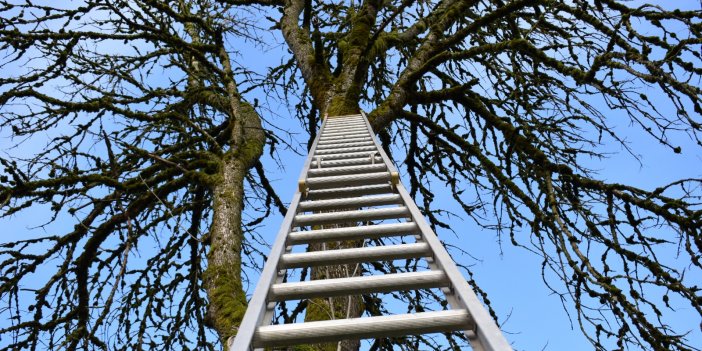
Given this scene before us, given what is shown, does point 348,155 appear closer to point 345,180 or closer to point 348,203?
point 345,180

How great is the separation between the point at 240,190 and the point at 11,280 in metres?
1.65

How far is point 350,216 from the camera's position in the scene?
227cm

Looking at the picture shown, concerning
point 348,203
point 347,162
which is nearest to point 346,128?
point 347,162

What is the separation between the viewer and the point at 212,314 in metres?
2.67

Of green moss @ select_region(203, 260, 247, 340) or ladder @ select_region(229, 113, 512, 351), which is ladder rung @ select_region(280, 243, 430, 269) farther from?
green moss @ select_region(203, 260, 247, 340)

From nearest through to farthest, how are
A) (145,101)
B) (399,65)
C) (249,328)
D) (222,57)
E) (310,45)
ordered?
1. (249,328)
2. (145,101)
3. (222,57)
4. (310,45)
5. (399,65)

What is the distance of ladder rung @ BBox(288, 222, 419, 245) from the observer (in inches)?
80.0

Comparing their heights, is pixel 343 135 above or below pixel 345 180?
above

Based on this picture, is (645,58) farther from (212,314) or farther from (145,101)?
(145,101)

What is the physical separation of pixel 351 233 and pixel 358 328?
75 cm

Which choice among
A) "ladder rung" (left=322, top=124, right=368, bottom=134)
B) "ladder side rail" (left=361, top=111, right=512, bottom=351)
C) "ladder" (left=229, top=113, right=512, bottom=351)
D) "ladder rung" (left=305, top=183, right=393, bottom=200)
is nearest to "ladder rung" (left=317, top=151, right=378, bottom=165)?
"ladder" (left=229, top=113, right=512, bottom=351)

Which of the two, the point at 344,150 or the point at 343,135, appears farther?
the point at 343,135

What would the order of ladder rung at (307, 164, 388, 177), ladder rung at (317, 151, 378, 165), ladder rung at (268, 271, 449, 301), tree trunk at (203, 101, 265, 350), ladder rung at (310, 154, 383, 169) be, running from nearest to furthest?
1. ladder rung at (268, 271, 449, 301)
2. tree trunk at (203, 101, 265, 350)
3. ladder rung at (307, 164, 388, 177)
4. ladder rung at (310, 154, 383, 169)
5. ladder rung at (317, 151, 378, 165)

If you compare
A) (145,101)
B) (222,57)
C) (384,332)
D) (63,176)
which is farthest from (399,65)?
(384,332)
